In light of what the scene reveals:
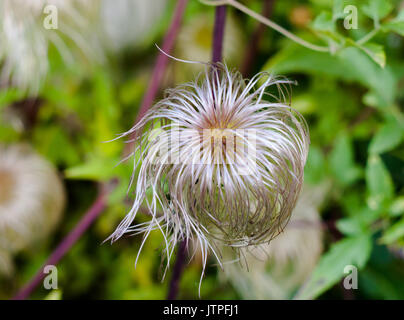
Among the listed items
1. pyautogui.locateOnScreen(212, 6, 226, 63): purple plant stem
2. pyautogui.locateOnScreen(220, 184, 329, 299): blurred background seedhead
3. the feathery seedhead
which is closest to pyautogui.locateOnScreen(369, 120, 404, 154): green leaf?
pyautogui.locateOnScreen(220, 184, 329, 299): blurred background seedhead

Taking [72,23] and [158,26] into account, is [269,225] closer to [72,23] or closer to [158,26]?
[72,23]

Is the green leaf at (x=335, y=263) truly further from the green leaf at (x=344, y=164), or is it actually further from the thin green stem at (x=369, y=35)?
the thin green stem at (x=369, y=35)

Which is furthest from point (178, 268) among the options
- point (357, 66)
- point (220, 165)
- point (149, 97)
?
point (357, 66)

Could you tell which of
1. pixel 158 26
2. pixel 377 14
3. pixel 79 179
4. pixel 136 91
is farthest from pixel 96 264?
pixel 377 14

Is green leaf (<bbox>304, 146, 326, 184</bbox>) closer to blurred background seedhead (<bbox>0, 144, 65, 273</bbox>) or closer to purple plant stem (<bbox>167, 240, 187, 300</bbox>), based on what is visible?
purple plant stem (<bbox>167, 240, 187, 300</bbox>)

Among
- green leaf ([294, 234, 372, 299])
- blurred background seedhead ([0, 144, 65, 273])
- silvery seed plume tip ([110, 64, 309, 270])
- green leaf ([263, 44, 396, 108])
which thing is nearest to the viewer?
silvery seed plume tip ([110, 64, 309, 270])

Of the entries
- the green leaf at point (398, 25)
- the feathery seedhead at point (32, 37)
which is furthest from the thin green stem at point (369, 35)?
the feathery seedhead at point (32, 37)
